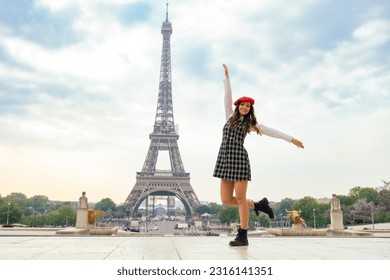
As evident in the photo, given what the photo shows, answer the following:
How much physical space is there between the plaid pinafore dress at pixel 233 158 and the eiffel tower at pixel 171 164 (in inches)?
3290

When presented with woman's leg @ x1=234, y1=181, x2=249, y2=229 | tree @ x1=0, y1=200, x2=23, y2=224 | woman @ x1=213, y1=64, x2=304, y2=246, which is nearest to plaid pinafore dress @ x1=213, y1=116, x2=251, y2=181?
woman @ x1=213, y1=64, x2=304, y2=246

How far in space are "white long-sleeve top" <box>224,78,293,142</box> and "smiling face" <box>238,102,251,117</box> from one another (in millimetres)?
320

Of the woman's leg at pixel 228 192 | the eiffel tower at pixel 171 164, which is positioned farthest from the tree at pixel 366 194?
the woman's leg at pixel 228 192

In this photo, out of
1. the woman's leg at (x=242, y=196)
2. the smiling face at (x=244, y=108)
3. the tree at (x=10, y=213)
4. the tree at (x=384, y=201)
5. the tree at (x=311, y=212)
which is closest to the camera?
the woman's leg at (x=242, y=196)

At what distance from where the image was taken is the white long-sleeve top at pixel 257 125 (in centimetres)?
710

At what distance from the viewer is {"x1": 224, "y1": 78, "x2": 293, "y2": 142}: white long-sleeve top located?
710 centimetres

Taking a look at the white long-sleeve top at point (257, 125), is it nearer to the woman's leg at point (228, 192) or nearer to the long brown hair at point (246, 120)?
the long brown hair at point (246, 120)

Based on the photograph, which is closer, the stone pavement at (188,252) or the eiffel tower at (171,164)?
the stone pavement at (188,252)

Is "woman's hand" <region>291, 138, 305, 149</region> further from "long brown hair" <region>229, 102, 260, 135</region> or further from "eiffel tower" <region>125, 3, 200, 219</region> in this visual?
"eiffel tower" <region>125, 3, 200, 219</region>

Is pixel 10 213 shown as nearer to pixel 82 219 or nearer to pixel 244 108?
pixel 82 219

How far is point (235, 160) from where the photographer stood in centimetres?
716

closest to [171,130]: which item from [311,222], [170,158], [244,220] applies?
[170,158]
